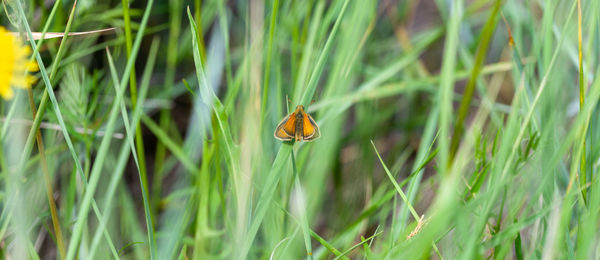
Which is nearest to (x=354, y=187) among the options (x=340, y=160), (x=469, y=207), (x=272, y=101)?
(x=340, y=160)

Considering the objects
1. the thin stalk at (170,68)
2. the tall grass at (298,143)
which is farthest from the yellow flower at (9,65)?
the thin stalk at (170,68)

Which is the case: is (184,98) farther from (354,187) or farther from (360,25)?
(360,25)

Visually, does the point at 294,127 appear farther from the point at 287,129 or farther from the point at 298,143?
the point at 298,143

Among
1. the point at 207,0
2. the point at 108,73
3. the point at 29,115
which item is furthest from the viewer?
the point at 207,0

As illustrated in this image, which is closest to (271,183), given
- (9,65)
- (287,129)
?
(287,129)

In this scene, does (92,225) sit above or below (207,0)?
below

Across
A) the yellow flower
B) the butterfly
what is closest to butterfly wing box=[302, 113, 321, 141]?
the butterfly

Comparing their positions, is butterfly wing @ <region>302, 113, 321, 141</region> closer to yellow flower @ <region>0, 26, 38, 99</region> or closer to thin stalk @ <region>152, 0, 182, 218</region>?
yellow flower @ <region>0, 26, 38, 99</region>
